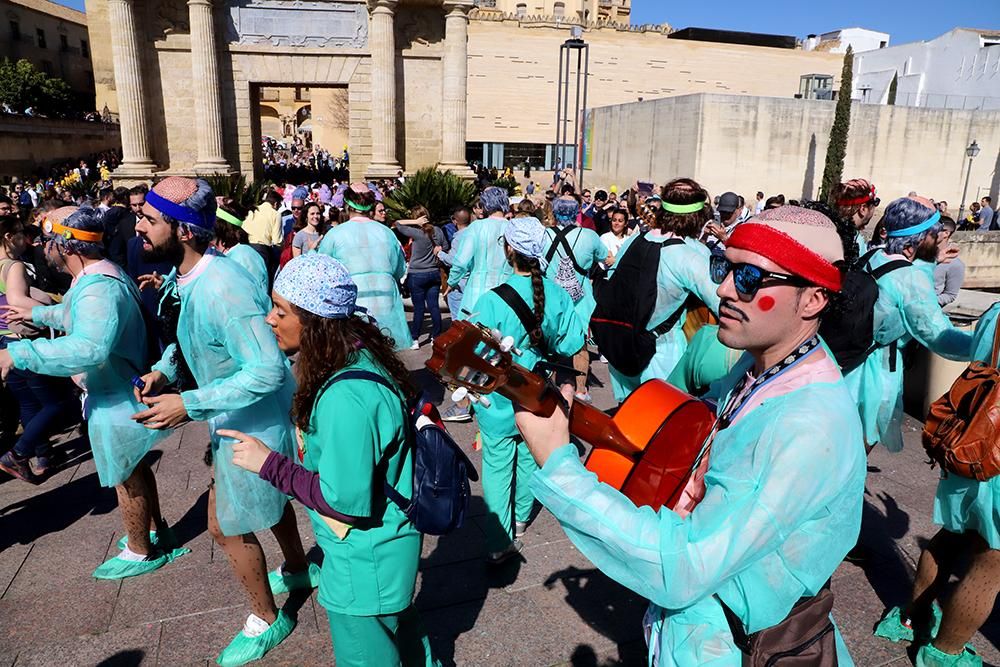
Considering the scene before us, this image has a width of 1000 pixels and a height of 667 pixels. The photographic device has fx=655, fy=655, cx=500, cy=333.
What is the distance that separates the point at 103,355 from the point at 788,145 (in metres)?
31.7

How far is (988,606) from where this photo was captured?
290 centimetres

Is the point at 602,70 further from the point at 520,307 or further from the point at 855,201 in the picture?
the point at 520,307

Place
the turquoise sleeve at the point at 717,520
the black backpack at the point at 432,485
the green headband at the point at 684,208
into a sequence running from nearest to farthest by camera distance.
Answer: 1. the turquoise sleeve at the point at 717,520
2. the black backpack at the point at 432,485
3. the green headband at the point at 684,208

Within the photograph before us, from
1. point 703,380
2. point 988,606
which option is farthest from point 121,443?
point 988,606

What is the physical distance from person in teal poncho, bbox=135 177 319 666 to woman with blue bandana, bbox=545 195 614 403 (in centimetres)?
238

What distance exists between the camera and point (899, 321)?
3426 millimetres

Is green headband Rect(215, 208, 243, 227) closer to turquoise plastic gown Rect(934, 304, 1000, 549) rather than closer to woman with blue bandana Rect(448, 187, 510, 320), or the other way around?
woman with blue bandana Rect(448, 187, 510, 320)

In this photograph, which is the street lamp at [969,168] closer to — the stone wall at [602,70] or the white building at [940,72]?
the white building at [940,72]

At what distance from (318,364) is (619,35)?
178 feet

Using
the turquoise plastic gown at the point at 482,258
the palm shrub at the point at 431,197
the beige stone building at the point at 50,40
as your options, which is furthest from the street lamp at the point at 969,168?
the beige stone building at the point at 50,40

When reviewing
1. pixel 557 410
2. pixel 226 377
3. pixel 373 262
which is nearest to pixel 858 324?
pixel 557 410

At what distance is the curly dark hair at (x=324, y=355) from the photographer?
2246mm

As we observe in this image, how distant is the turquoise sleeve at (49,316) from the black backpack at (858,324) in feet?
13.4

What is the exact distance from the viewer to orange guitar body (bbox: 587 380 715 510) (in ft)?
5.47
